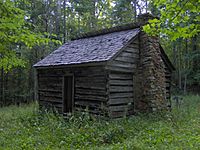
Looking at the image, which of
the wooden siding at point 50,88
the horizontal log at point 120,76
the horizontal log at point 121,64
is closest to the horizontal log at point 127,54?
the horizontal log at point 121,64

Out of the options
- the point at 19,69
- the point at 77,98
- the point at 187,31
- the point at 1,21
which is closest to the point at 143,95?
the point at 77,98

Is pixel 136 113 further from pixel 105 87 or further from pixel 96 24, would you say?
pixel 96 24

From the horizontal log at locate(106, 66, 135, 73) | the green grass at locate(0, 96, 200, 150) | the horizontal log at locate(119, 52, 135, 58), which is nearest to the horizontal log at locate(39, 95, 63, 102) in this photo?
the green grass at locate(0, 96, 200, 150)

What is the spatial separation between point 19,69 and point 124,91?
16392mm

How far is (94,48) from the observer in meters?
12.1

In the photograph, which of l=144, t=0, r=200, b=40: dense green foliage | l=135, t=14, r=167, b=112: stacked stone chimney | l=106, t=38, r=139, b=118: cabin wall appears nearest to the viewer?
l=144, t=0, r=200, b=40: dense green foliage

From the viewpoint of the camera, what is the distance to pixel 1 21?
581 centimetres

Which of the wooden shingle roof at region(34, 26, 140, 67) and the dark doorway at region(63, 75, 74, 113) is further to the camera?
the dark doorway at region(63, 75, 74, 113)

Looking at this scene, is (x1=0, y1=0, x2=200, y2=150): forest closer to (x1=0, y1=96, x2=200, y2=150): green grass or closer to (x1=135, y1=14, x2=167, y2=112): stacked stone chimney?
(x1=0, y1=96, x2=200, y2=150): green grass

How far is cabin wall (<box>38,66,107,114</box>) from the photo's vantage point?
1076cm

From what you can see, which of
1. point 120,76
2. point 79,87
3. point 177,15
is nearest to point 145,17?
point 120,76

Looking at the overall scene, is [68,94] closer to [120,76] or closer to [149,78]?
[120,76]

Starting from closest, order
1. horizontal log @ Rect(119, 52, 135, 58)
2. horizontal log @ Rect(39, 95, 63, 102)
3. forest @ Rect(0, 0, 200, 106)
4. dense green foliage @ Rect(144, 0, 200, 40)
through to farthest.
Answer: dense green foliage @ Rect(144, 0, 200, 40) → horizontal log @ Rect(119, 52, 135, 58) → horizontal log @ Rect(39, 95, 63, 102) → forest @ Rect(0, 0, 200, 106)

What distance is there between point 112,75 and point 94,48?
2.10m
